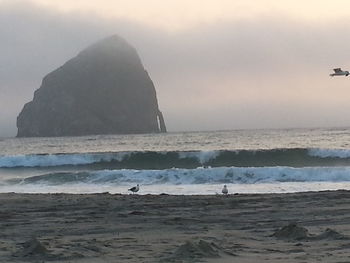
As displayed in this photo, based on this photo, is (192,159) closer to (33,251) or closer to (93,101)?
(33,251)

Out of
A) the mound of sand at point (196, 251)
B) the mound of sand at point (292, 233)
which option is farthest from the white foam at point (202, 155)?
the mound of sand at point (196, 251)

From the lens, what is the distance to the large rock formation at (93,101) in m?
121

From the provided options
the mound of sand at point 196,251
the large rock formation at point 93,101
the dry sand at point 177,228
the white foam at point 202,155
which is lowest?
the dry sand at point 177,228

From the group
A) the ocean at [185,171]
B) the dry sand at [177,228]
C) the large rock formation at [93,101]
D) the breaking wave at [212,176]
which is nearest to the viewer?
the dry sand at [177,228]

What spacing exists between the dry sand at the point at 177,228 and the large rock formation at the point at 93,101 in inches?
4111

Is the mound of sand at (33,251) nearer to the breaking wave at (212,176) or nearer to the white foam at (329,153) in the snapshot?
the breaking wave at (212,176)

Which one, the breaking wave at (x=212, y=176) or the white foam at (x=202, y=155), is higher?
the white foam at (x=202, y=155)

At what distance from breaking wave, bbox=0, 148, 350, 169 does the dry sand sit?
929 inches

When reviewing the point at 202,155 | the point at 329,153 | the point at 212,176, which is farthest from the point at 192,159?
the point at 212,176

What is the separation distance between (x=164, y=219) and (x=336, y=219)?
3242mm

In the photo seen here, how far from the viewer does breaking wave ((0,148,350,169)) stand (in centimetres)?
3908

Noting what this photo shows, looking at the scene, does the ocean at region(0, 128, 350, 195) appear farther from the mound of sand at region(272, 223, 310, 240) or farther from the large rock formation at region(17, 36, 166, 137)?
the large rock formation at region(17, 36, 166, 137)

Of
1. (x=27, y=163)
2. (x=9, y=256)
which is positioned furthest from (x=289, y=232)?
(x=27, y=163)

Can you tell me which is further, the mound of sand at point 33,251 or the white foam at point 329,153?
the white foam at point 329,153
